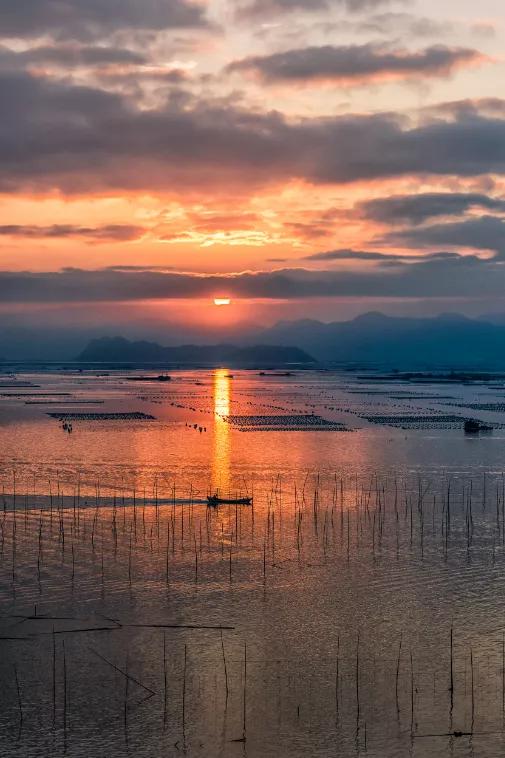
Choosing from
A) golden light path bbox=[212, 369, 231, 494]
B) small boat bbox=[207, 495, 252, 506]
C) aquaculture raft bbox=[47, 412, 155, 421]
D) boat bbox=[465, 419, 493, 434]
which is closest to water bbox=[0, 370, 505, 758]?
golden light path bbox=[212, 369, 231, 494]

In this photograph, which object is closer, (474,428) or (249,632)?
(249,632)

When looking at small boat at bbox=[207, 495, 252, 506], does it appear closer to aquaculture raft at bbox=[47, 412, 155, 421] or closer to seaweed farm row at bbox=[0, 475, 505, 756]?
seaweed farm row at bbox=[0, 475, 505, 756]

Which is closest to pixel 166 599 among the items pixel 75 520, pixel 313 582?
pixel 313 582

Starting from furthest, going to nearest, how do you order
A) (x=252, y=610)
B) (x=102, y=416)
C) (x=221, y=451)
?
(x=102, y=416) < (x=221, y=451) < (x=252, y=610)

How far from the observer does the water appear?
22.8 metres

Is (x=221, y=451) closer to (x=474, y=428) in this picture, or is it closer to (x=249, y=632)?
(x=474, y=428)

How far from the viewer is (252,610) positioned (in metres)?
30.5

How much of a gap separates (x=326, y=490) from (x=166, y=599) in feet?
75.6

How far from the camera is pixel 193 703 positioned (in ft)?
78.3

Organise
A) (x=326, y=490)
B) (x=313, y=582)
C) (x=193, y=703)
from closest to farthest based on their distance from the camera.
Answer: (x=193, y=703), (x=313, y=582), (x=326, y=490)

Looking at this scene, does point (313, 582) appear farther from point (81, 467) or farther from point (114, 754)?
point (81, 467)

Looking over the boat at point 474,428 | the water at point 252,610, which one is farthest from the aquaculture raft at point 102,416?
Result: the water at point 252,610

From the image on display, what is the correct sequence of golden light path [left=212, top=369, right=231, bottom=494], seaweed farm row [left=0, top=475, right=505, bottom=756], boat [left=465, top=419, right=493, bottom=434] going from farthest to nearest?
boat [left=465, top=419, right=493, bottom=434] → golden light path [left=212, top=369, right=231, bottom=494] → seaweed farm row [left=0, top=475, right=505, bottom=756]

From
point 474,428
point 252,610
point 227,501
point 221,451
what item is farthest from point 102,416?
point 252,610
